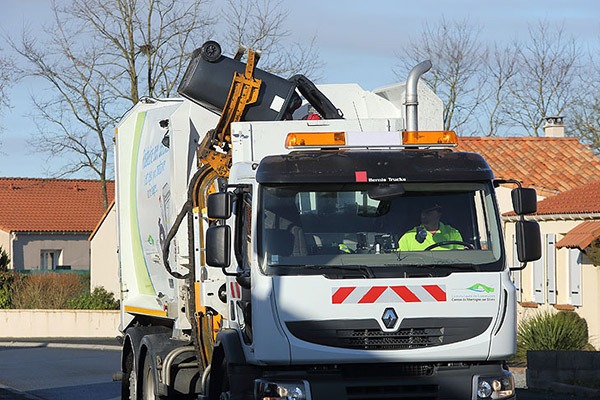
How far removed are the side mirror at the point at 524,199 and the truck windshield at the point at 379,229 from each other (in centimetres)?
19

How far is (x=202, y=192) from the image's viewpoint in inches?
424

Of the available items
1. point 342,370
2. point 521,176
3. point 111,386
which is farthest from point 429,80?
point 342,370

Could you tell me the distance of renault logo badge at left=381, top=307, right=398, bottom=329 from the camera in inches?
336

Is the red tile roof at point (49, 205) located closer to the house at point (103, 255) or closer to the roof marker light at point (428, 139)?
the house at point (103, 255)

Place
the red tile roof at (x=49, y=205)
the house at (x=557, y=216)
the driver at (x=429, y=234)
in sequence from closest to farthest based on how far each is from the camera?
the driver at (x=429, y=234) < the house at (x=557, y=216) < the red tile roof at (x=49, y=205)

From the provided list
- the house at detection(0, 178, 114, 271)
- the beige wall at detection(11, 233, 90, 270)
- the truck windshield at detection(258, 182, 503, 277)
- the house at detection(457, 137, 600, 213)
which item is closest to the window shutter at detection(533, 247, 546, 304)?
the house at detection(457, 137, 600, 213)

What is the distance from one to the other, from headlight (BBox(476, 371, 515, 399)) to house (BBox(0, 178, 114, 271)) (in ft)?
151

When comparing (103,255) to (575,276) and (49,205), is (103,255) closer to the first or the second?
(49,205)

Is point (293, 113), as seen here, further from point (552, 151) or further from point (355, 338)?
point (552, 151)

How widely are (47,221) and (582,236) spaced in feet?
131

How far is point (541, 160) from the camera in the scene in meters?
30.8

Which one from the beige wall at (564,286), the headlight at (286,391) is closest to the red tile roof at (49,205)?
the beige wall at (564,286)

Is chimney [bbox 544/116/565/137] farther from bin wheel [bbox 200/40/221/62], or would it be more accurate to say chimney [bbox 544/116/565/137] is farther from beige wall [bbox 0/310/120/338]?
bin wheel [bbox 200/40/221/62]

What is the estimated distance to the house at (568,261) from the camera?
2236 centimetres
